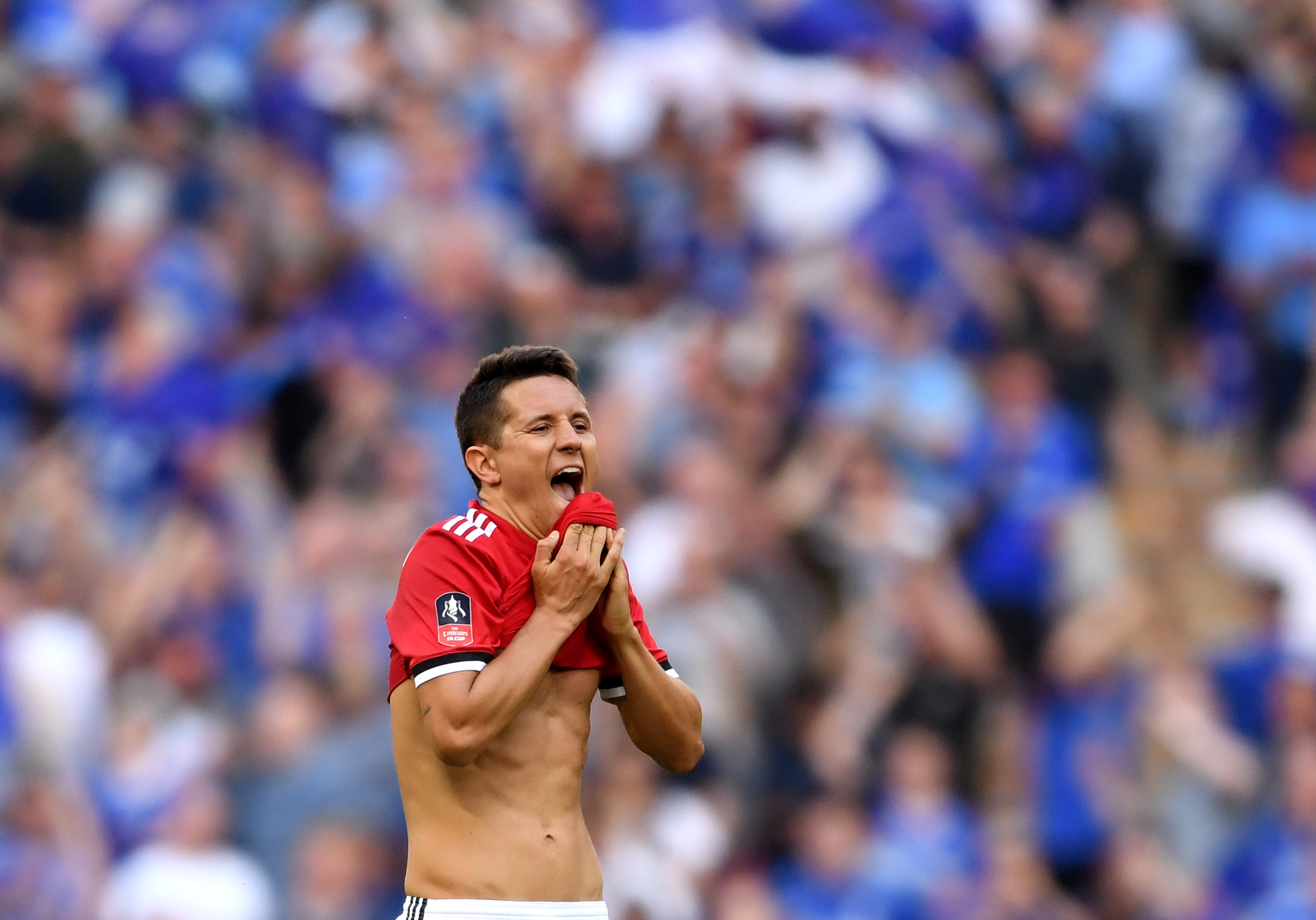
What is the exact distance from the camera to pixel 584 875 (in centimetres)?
338

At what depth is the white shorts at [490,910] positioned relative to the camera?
10.6ft

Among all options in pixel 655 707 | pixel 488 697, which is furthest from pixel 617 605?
pixel 488 697

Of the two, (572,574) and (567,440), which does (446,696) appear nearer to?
(572,574)

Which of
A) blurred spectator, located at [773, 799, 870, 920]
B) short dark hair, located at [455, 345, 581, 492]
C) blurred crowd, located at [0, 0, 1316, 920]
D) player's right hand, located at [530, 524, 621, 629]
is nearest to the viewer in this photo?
player's right hand, located at [530, 524, 621, 629]

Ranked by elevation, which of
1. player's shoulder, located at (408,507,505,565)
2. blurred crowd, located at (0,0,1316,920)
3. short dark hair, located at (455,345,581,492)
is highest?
blurred crowd, located at (0,0,1316,920)

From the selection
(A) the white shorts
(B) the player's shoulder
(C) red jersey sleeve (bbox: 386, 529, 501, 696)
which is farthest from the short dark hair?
(A) the white shorts

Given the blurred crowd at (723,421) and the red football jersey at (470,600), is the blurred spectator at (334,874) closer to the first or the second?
the blurred crowd at (723,421)

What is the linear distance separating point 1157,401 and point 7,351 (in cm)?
650

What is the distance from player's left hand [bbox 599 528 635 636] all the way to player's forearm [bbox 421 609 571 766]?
0.45ft

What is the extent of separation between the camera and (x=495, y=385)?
3.50 m

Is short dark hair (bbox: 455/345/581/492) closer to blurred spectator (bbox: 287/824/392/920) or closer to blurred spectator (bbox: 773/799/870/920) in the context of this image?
blurred spectator (bbox: 287/824/392/920)

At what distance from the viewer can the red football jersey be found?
10.5ft

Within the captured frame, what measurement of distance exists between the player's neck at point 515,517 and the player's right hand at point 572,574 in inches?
7.3

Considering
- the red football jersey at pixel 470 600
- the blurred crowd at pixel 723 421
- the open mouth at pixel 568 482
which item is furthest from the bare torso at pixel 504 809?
the blurred crowd at pixel 723 421
